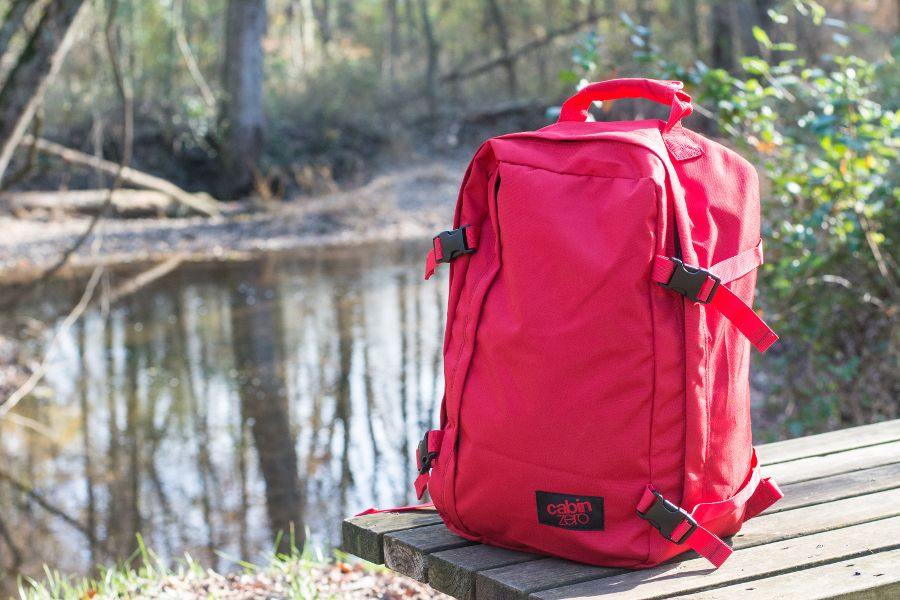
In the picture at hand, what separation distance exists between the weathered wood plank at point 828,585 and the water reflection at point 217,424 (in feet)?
9.33

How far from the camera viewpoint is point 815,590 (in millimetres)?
1654

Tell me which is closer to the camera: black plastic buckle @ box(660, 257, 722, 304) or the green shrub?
black plastic buckle @ box(660, 257, 722, 304)

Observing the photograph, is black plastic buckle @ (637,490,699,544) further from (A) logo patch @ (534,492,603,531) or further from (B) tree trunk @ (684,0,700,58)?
(B) tree trunk @ (684,0,700,58)

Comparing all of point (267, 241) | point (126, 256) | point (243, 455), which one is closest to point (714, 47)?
point (267, 241)

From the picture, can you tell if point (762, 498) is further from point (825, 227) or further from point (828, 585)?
point (825, 227)

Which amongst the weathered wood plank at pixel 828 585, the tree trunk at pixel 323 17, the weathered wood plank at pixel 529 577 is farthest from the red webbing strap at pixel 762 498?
the tree trunk at pixel 323 17

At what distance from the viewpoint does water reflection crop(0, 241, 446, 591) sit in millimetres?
4598

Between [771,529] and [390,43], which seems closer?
[771,529]

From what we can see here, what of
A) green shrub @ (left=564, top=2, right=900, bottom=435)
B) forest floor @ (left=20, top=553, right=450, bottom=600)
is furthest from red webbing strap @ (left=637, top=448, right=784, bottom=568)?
green shrub @ (left=564, top=2, right=900, bottom=435)

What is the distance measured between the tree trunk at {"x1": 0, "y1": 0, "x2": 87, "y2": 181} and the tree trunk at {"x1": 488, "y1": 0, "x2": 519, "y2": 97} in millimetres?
18332

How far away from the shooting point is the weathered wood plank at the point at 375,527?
2033 millimetres

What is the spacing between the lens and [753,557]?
6.07ft

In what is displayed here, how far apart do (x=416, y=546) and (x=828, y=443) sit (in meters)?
1.17

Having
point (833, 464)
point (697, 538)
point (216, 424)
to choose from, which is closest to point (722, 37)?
point (216, 424)
